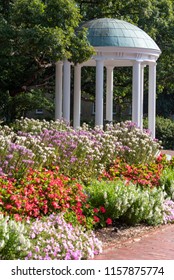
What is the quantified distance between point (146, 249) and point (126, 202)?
4.61ft

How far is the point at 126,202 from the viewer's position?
11562mm

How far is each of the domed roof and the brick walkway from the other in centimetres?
1263

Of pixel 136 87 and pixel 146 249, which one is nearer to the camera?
pixel 146 249

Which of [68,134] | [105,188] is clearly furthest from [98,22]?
[105,188]

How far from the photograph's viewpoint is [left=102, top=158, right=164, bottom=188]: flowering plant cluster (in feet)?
48.0

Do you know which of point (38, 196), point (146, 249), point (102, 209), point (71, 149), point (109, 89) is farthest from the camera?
point (109, 89)

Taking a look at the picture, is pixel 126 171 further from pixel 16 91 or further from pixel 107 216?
pixel 16 91

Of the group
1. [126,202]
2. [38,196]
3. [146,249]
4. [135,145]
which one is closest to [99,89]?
[135,145]

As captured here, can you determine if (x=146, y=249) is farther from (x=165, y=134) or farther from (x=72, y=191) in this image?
(x=165, y=134)

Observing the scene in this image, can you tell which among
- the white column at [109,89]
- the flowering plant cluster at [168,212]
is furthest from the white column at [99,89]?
the flowering plant cluster at [168,212]

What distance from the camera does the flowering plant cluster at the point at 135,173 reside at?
48.0ft

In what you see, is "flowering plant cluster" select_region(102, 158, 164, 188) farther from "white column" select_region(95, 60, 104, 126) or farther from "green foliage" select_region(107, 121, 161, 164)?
"white column" select_region(95, 60, 104, 126)

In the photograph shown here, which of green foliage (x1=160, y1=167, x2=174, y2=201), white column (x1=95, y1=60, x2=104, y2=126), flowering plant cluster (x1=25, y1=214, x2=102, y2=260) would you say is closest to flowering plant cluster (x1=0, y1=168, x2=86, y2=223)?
flowering plant cluster (x1=25, y1=214, x2=102, y2=260)

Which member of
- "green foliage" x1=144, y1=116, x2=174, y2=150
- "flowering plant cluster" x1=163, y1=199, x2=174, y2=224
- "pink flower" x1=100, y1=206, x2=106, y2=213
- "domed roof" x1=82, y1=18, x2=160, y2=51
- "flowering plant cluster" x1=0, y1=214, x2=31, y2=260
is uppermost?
"domed roof" x1=82, y1=18, x2=160, y2=51
